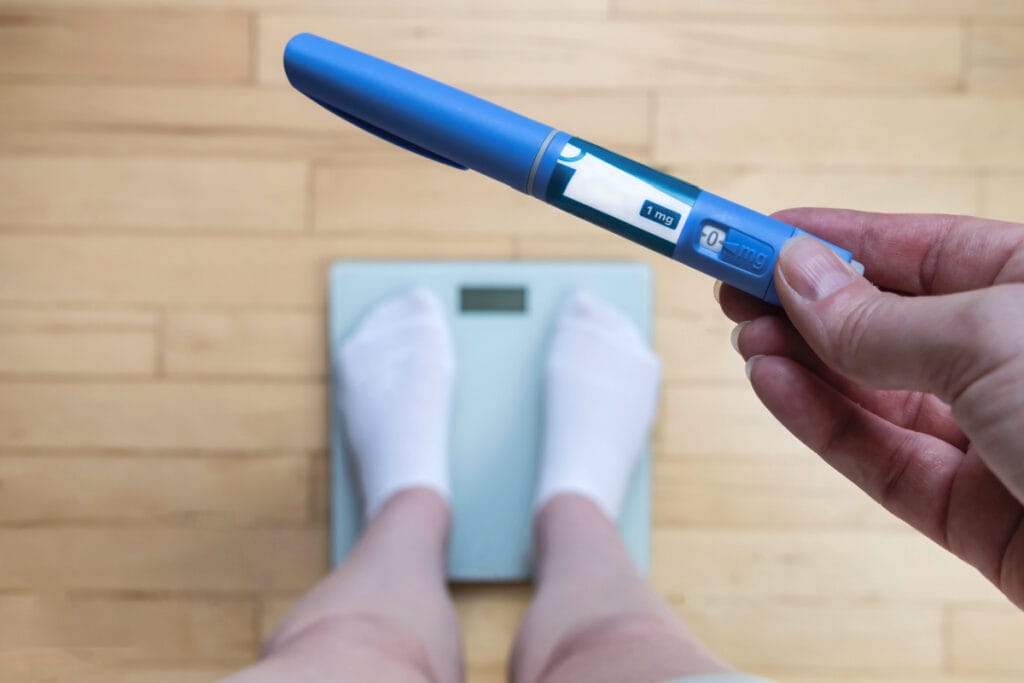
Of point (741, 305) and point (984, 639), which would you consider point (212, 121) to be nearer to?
point (741, 305)

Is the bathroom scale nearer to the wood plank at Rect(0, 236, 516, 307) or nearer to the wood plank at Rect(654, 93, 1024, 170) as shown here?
the wood plank at Rect(0, 236, 516, 307)

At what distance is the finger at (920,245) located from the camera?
0.44 meters

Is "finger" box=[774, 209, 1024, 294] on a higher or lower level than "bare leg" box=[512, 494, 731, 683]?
higher

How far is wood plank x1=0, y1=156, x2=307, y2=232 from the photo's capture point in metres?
0.77

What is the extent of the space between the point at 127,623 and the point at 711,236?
0.68m

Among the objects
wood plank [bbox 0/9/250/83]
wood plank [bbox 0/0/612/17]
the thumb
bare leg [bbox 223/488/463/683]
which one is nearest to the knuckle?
the thumb

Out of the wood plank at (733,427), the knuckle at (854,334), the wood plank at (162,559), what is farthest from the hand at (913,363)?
the wood plank at (162,559)

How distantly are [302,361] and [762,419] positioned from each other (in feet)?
1.42

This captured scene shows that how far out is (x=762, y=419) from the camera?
775mm

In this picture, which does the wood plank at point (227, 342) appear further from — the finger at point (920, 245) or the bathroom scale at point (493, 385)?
the finger at point (920, 245)

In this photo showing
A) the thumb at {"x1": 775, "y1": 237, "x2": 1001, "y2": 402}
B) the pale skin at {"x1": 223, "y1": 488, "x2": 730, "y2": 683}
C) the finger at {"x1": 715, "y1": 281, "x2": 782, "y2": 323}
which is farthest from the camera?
the pale skin at {"x1": 223, "y1": 488, "x2": 730, "y2": 683}

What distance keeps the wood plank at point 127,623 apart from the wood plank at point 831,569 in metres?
0.43

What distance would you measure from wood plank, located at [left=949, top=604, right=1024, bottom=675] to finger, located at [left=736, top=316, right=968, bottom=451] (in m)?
0.39

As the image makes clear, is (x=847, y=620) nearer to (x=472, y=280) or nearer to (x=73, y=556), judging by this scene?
(x=472, y=280)
